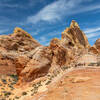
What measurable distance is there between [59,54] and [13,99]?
11.7 metres

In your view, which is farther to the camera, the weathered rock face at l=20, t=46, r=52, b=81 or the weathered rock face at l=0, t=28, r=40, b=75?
the weathered rock face at l=0, t=28, r=40, b=75

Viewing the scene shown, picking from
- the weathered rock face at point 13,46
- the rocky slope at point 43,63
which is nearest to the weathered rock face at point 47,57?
the rocky slope at point 43,63

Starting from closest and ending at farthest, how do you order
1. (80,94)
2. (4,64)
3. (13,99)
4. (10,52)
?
(80,94), (13,99), (4,64), (10,52)

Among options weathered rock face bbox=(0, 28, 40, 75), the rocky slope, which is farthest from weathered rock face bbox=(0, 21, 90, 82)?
weathered rock face bbox=(0, 28, 40, 75)

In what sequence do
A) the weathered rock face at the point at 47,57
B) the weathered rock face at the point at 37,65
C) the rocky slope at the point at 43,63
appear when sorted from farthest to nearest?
the weathered rock face at the point at 47,57, the weathered rock face at the point at 37,65, the rocky slope at the point at 43,63

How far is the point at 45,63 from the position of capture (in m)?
22.4

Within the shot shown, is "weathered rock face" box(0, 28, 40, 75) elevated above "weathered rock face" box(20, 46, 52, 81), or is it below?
above

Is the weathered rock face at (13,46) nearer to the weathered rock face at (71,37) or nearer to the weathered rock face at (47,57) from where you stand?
the weathered rock face at (47,57)

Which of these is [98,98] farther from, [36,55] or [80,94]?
[36,55]

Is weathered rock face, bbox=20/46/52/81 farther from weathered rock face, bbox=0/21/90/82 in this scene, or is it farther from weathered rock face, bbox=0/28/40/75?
weathered rock face, bbox=0/28/40/75

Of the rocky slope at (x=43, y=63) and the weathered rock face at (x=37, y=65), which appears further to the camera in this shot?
the weathered rock face at (x=37, y=65)

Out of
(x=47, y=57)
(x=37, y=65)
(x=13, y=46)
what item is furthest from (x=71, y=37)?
(x=13, y=46)

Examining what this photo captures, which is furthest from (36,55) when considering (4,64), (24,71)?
(4,64)

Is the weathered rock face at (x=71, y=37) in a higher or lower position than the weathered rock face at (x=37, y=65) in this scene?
higher
